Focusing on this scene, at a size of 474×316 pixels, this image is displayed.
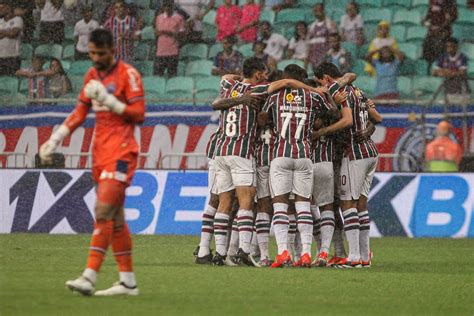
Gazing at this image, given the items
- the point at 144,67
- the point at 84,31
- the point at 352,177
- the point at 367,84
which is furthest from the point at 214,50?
the point at 352,177

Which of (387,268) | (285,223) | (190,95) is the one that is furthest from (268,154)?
(190,95)

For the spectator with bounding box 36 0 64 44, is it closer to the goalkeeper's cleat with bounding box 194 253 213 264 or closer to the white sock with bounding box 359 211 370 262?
the goalkeeper's cleat with bounding box 194 253 213 264

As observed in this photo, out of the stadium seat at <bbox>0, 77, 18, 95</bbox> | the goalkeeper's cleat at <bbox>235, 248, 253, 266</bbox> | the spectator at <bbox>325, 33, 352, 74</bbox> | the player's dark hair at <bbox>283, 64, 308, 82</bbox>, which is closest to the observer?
the player's dark hair at <bbox>283, 64, 308, 82</bbox>

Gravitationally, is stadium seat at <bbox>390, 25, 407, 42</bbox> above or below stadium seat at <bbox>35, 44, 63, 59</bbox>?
above

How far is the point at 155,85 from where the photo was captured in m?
22.0

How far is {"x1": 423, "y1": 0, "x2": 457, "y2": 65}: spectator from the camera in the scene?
22.1 m

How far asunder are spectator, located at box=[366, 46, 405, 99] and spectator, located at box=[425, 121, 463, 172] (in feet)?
5.76

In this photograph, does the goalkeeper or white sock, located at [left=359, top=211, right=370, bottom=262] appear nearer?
the goalkeeper

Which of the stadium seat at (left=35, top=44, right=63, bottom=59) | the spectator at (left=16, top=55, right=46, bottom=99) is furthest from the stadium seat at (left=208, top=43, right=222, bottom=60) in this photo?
the spectator at (left=16, top=55, right=46, bottom=99)

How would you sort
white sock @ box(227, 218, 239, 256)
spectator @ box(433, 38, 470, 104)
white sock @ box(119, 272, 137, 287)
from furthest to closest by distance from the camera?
1. spectator @ box(433, 38, 470, 104)
2. white sock @ box(227, 218, 239, 256)
3. white sock @ box(119, 272, 137, 287)

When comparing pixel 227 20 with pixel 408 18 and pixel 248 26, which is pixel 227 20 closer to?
pixel 248 26

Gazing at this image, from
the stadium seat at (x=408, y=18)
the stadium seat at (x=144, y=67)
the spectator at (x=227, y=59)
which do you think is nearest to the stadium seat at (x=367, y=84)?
the stadium seat at (x=408, y=18)

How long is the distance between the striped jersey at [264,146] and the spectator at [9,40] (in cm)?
1055

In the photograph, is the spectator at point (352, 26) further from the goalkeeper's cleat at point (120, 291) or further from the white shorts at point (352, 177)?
the goalkeeper's cleat at point (120, 291)
